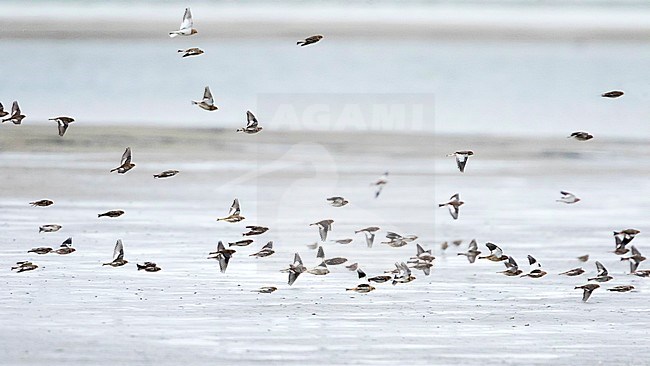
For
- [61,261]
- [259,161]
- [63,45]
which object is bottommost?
[61,261]

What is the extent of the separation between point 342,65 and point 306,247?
11.4m

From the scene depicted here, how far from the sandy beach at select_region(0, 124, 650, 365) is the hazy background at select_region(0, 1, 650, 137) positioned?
1208 mm

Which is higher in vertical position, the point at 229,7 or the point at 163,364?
the point at 229,7

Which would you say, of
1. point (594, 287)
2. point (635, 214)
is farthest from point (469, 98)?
point (594, 287)

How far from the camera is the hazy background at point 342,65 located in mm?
18484

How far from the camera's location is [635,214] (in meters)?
12.4

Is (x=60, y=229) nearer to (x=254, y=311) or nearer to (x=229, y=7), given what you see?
(x=254, y=311)

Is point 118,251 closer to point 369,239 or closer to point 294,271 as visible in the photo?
point 294,271

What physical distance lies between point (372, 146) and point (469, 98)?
11.3 ft

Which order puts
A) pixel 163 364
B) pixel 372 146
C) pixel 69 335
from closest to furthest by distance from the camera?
1. pixel 163 364
2. pixel 69 335
3. pixel 372 146

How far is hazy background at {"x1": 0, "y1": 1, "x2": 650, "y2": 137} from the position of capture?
18484 millimetres

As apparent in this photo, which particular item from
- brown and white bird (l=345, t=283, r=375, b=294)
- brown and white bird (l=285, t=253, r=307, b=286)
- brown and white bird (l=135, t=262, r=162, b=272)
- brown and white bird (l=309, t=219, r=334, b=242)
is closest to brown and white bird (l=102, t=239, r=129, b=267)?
brown and white bird (l=135, t=262, r=162, b=272)

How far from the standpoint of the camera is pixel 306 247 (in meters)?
10.6

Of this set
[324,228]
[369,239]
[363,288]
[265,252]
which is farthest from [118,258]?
[369,239]
